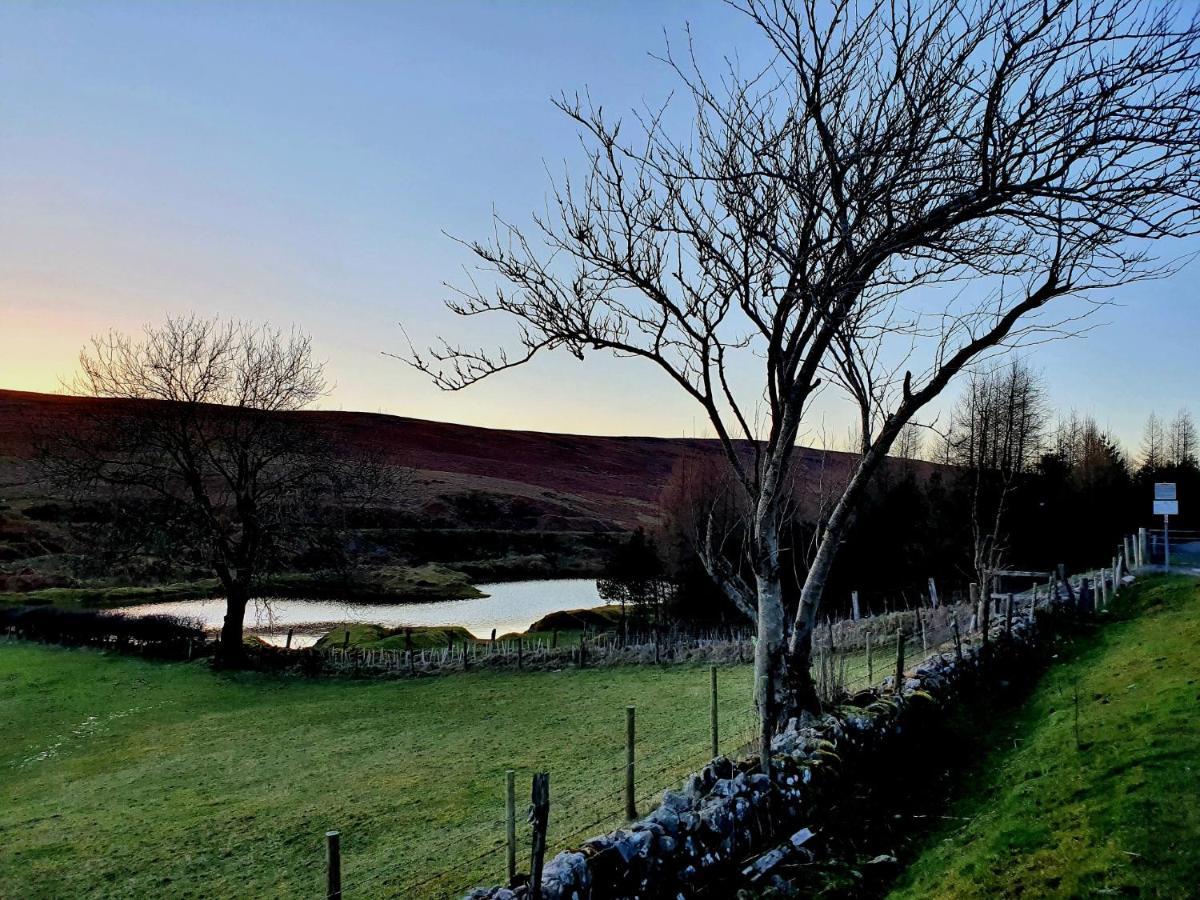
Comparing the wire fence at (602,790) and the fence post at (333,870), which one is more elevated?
the fence post at (333,870)

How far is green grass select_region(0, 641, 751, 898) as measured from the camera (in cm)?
862

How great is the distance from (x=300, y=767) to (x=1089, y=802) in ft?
38.4

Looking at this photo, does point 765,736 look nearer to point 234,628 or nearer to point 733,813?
point 733,813

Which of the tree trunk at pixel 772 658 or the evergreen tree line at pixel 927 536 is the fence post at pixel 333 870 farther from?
the evergreen tree line at pixel 927 536


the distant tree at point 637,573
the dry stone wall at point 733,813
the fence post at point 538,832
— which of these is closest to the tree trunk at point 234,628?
the distant tree at point 637,573

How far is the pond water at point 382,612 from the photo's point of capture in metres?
39.9

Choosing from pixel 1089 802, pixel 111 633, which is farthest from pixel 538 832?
pixel 111 633

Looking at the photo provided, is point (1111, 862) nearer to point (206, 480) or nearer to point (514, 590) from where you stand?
point (206, 480)

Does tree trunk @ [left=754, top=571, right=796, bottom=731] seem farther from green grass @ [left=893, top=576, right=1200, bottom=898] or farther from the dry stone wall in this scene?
green grass @ [left=893, top=576, right=1200, bottom=898]

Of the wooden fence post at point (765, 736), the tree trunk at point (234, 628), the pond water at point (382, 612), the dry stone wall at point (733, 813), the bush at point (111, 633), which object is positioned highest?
the wooden fence post at point (765, 736)

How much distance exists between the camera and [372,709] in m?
17.8

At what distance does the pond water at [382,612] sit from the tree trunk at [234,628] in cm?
1089

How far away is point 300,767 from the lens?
13031mm

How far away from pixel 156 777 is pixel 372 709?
5317 mm
